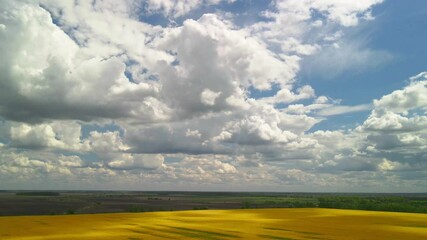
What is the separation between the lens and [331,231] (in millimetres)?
47156

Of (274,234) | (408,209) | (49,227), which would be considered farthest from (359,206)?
(49,227)

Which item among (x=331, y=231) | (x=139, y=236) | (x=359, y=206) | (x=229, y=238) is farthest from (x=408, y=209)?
(x=139, y=236)

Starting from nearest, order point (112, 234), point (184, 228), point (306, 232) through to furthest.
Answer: point (112, 234)
point (306, 232)
point (184, 228)

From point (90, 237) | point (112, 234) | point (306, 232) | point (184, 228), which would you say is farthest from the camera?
point (184, 228)

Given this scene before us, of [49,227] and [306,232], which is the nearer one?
[306,232]

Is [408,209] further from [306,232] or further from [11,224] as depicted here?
[11,224]

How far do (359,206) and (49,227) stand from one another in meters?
78.4

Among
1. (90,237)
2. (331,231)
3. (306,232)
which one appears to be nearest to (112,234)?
(90,237)

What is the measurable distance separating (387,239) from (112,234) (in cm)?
2933

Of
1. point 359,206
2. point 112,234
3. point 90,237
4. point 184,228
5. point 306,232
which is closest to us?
point 90,237

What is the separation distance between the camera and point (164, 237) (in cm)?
4022

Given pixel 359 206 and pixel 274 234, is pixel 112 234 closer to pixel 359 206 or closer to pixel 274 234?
pixel 274 234

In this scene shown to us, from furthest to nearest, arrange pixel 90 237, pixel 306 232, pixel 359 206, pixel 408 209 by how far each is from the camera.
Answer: pixel 359 206
pixel 408 209
pixel 306 232
pixel 90 237

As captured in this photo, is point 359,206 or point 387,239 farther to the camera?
point 359,206
